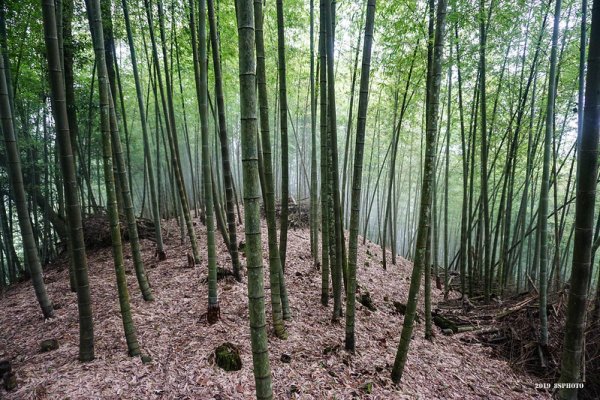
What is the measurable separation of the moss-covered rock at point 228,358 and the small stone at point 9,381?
5.26ft

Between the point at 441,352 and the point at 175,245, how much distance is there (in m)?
5.21

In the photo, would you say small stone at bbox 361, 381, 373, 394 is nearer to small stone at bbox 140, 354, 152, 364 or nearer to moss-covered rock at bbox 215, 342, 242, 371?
moss-covered rock at bbox 215, 342, 242, 371

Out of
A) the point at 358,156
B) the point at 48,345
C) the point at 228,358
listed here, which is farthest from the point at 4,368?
the point at 358,156

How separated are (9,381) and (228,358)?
1.75 metres

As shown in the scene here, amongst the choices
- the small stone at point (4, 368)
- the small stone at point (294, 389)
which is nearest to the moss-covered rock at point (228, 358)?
the small stone at point (294, 389)

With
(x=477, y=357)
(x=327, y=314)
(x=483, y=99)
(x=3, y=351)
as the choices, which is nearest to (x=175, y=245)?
(x=3, y=351)

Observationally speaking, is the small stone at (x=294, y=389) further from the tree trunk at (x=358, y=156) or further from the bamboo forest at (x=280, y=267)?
the tree trunk at (x=358, y=156)

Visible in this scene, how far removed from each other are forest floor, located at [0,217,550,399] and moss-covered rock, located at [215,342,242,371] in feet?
0.18

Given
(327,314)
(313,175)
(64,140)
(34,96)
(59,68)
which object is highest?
(34,96)

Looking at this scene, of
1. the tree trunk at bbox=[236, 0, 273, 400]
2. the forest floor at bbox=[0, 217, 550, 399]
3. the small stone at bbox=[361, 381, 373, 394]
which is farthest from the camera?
the small stone at bbox=[361, 381, 373, 394]

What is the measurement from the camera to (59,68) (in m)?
2.45

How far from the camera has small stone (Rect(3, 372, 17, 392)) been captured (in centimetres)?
244

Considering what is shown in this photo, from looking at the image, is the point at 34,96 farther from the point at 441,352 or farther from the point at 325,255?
the point at 441,352

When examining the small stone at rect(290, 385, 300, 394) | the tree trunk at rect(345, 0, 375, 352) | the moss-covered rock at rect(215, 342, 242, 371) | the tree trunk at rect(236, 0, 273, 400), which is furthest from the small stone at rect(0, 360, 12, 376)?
the tree trunk at rect(345, 0, 375, 352)
